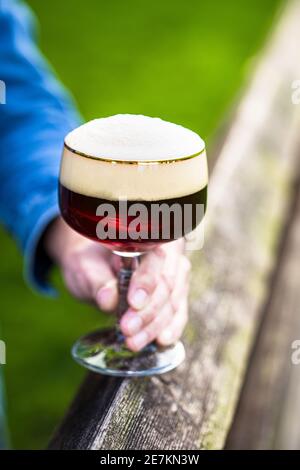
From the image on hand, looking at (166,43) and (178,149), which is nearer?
(178,149)

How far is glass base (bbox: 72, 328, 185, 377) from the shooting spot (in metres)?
1.38

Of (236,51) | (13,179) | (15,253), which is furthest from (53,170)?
(236,51)

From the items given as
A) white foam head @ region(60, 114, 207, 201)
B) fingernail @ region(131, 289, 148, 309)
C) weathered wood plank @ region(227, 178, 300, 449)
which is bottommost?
weathered wood plank @ region(227, 178, 300, 449)

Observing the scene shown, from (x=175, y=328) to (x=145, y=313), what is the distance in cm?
7

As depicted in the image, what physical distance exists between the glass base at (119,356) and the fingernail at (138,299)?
9cm

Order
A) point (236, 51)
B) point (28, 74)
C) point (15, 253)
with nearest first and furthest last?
point (28, 74), point (15, 253), point (236, 51)

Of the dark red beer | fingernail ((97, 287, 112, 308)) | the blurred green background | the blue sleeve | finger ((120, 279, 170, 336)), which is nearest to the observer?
the dark red beer

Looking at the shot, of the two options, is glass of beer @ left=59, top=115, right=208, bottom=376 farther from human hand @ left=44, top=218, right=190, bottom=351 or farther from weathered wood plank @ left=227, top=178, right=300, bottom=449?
weathered wood plank @ left=227, top=178, right=300, bottom=449

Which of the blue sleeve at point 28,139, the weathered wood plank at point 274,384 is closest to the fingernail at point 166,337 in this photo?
the weathered wood plank at point 274,384

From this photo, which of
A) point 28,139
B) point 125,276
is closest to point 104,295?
point 125,276

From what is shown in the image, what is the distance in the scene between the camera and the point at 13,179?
1.98 m

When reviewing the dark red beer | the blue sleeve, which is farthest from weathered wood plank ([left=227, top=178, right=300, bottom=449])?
the blue sleeve

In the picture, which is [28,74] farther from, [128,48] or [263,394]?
[128,48]
